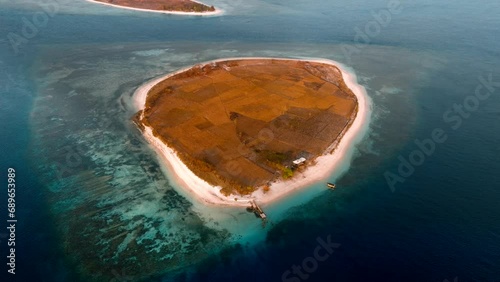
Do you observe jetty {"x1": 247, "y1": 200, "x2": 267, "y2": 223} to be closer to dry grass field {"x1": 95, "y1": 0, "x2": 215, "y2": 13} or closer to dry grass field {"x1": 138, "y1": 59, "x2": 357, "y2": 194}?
dry grass field {"x1": 138, "y1": 59, "x2": 357, "y2": 194}

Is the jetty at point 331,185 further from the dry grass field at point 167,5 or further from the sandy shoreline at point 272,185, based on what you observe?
the dry grass field at point 167,5

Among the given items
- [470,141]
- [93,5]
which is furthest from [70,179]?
[93,5]

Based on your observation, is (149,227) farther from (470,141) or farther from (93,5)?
(93,5)

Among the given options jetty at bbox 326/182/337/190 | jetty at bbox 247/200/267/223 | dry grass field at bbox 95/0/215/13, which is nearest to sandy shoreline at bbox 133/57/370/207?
jetty at bbox 247/200/267/223

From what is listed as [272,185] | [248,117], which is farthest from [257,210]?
[248,117]

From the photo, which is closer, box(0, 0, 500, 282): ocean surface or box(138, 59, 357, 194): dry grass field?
box(0, 0, 500, 282): ocean surface

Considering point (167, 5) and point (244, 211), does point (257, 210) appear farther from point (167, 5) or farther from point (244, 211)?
point (167, 5)
